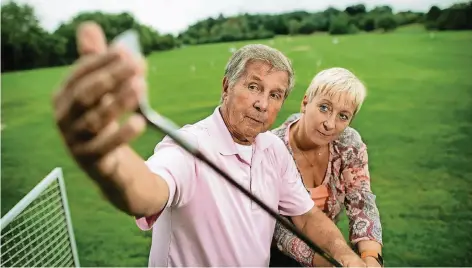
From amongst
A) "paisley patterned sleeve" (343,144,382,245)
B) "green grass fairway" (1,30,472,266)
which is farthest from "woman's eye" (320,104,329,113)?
"green grass fairway" (1,30,472,266)

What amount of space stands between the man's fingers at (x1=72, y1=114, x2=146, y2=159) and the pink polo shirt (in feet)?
1.54

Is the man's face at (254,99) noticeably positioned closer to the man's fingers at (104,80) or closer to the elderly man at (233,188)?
the elderly man at (233,188)

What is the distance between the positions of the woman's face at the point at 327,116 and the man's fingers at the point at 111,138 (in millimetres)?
913

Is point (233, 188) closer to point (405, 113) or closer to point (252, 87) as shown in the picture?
point (252, 87)

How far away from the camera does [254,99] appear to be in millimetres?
1192

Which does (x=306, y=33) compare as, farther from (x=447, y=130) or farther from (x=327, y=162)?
(x=327, y=162)

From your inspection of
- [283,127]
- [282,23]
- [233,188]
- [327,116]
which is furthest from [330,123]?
[282,23]

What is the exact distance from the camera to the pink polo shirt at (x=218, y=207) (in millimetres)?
1117

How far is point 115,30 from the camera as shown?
2111mm

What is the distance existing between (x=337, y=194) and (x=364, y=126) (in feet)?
2.30

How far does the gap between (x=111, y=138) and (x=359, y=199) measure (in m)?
1.01

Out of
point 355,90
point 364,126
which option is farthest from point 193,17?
point 355,90

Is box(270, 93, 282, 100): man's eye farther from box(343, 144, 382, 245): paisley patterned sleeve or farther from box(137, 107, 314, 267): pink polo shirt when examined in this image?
box(343, 144, 382, 245): paisley patterned sleeve

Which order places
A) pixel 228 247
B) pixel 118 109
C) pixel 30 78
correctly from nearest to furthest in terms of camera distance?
pixel 118 109 → pixel 228 247 → pixel 30 78
